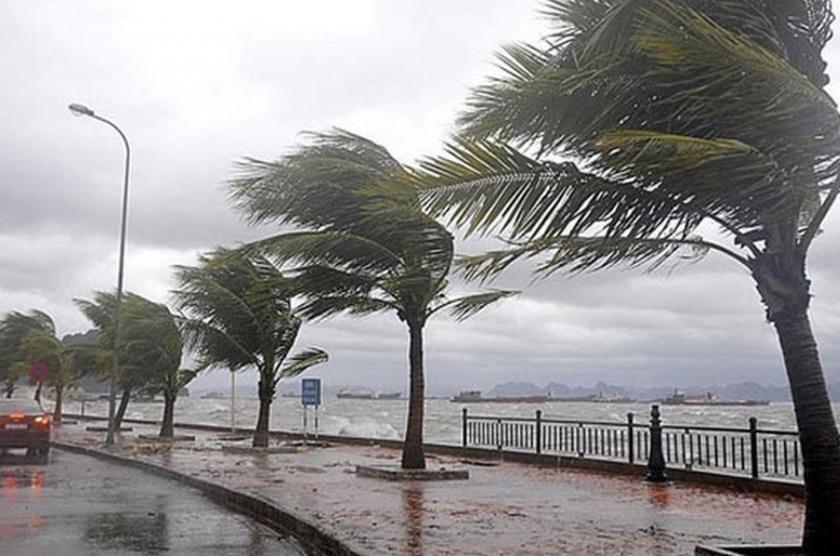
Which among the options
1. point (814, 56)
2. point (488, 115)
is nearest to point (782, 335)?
point (814, 56)

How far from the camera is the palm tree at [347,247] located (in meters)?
17.4

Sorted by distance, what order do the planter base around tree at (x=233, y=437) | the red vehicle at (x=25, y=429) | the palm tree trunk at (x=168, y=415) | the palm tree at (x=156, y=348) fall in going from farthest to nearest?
the palm tree trunk at (x=168, y=415)
the planter base around tree at (x=233, y=437)
the palm tree at (x=156, y=348)
the red vehicle at (x=25, y=429)

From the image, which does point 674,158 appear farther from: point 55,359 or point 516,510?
point 55,359

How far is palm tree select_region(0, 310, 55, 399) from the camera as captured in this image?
167 ft

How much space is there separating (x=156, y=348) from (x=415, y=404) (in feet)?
54.7

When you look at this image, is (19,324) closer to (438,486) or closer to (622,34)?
(438,486)

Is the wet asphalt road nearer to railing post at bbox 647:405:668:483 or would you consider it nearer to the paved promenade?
the paved promenade

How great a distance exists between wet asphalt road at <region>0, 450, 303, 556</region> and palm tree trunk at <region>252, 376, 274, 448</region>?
7679 mm

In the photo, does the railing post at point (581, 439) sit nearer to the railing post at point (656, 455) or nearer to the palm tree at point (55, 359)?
the railing post at point (656, 455)

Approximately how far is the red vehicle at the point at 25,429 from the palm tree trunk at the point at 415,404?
37.4ft

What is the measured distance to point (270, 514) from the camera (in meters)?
13.0

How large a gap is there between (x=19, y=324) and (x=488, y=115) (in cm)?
4848

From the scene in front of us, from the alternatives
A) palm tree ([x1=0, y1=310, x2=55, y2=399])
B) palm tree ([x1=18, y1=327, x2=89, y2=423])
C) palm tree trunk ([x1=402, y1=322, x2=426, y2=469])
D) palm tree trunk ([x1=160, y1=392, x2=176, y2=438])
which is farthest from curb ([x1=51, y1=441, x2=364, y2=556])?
palm tree ([x1=0, y1=310, x2=55, y2=399])

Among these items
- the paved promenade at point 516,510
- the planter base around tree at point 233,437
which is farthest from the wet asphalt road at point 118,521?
the planter base around tree at point 233,437
